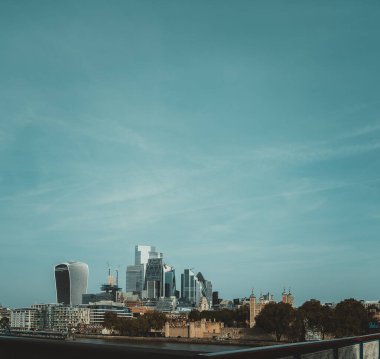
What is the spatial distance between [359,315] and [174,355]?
111410 mm

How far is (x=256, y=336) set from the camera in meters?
131

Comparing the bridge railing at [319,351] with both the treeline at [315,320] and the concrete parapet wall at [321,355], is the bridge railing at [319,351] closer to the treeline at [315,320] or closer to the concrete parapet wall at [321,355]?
the concrete parapet wall at [321,355]

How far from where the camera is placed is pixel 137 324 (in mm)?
152125

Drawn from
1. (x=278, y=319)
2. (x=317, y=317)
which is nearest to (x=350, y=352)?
(x=317, y=317)

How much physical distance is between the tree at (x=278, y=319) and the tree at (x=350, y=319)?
12.7 meters

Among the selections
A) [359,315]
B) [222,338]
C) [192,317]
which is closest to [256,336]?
[222,338]

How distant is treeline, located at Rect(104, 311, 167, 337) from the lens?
152 metres

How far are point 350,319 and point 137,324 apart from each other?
68.2m

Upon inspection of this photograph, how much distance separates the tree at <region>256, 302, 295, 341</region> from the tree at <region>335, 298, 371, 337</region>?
12.7m

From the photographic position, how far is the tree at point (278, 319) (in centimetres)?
11746

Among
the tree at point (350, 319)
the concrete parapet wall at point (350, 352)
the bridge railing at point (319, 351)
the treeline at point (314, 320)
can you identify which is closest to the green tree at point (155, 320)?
the treeline at point (314, 320)

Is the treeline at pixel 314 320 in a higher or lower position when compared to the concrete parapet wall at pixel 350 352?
lower

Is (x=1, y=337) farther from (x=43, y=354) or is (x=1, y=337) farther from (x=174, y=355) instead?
(x=174, y=355)

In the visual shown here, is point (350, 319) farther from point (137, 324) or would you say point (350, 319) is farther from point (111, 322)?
point (111, 322)
